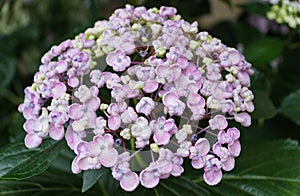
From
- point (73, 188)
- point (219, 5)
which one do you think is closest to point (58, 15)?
point (219, 5)

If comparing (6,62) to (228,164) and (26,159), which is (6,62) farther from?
(228,164)

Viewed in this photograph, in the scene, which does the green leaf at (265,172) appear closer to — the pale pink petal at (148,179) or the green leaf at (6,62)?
the pale pink petal at (148,179)

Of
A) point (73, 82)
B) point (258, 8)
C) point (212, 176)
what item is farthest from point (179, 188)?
point (258, 8)

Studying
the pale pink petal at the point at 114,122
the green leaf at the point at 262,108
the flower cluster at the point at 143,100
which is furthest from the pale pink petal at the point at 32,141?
the green leaf at the point at 262,108

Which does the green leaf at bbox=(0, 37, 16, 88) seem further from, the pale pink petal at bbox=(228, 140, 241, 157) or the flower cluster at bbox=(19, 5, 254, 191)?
the pale pink petal at bbox=(228, 140, 241, 157)

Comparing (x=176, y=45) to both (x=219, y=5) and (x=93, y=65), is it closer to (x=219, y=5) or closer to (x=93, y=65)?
(x=93, y=65)
